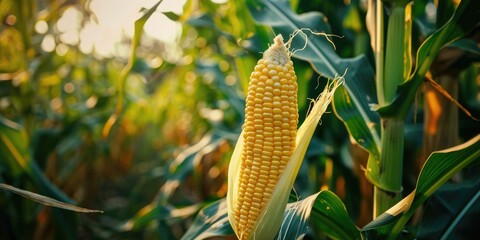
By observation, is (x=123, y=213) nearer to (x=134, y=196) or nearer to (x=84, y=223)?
(x=134, y=196)

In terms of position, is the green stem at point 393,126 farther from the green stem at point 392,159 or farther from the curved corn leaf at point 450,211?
the curved corn leaf at point 450,211

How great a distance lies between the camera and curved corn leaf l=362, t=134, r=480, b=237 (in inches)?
44.9

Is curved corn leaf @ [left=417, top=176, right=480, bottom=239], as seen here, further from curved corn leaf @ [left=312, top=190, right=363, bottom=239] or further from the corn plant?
curved corn leaf @ [left=312, top=190, right=363, bottom=239]

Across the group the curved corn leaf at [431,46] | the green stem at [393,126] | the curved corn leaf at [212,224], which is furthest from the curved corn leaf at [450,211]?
the curved corn leaf at [212,224]

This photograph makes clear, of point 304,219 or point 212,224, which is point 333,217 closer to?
point 304,219

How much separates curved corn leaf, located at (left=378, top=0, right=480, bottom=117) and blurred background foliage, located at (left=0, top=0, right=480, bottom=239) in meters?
0.24

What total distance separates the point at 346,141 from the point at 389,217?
3.27 ft

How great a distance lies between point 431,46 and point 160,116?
13.1 feet

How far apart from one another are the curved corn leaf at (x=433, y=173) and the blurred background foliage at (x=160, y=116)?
29 centimetres

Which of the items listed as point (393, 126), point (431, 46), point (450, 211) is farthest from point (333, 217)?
point (431, 46)

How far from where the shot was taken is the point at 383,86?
130 centimetres

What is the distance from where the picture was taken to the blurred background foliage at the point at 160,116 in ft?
6.55

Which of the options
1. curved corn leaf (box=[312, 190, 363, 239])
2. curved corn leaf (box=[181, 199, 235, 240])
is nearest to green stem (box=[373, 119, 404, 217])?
curved corn leaf (box=[312, 190, 363, 239])

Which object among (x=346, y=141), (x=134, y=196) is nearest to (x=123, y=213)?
(x=134, y=196)
